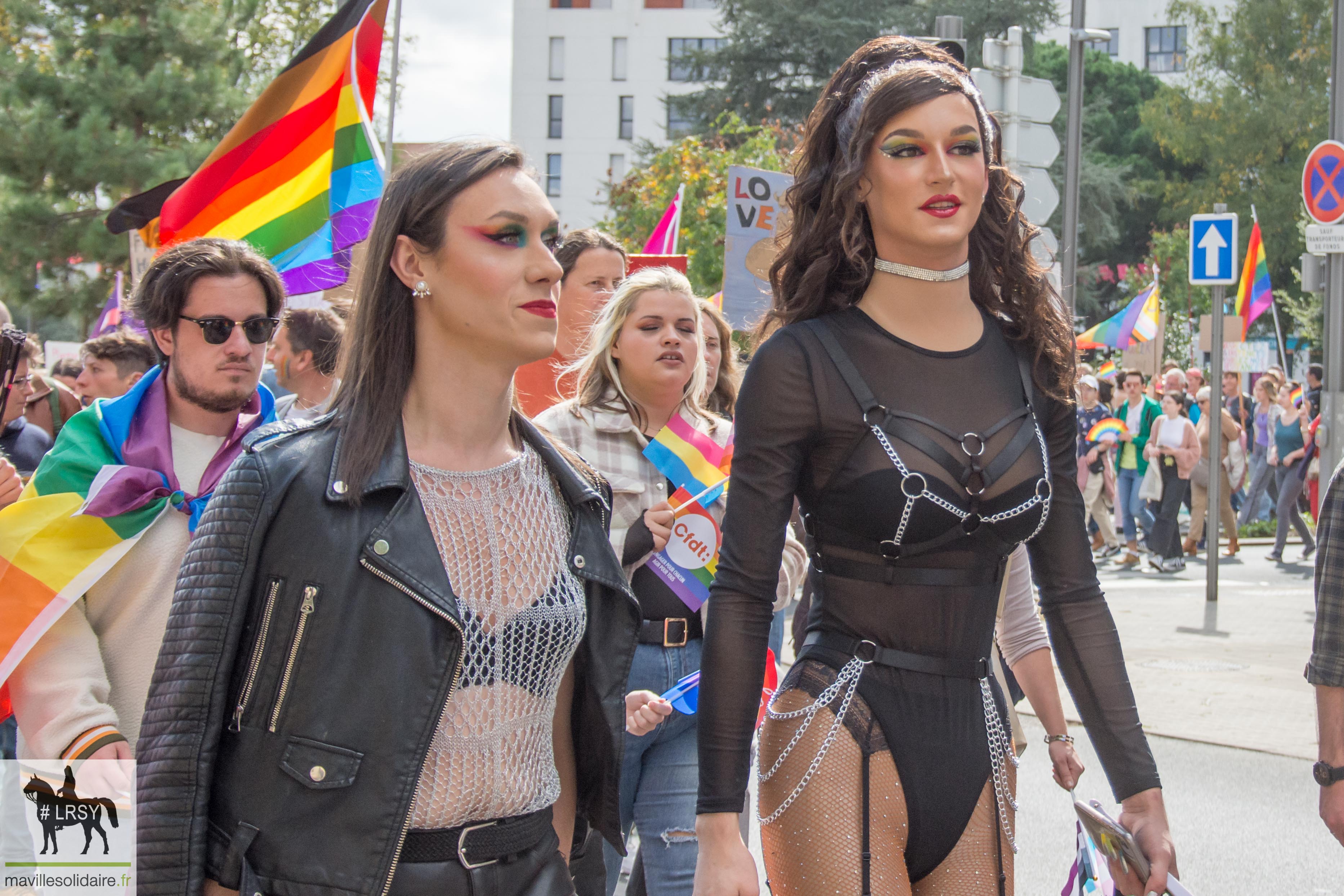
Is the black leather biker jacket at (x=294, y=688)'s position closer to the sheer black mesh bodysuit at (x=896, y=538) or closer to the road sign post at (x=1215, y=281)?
the sheer black mesh bodysuit at (x=896, y=538)

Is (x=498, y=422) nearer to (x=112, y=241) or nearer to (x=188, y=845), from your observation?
(x=188, y=845)

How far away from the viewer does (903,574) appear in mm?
2494

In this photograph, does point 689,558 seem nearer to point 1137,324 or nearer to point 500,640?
point 500,640

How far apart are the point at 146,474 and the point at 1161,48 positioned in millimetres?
69991

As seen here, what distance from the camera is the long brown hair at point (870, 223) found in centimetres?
266

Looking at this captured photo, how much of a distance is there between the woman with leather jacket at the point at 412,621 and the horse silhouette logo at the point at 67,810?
0.92m

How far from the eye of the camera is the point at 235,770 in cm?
211

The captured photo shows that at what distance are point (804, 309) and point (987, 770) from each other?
3.07ft

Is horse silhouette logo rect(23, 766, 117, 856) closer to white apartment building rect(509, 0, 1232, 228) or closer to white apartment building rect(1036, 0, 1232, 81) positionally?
white apartment building rect(509, 0, 1232, 228)

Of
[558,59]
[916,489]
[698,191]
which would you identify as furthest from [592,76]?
[916,489]

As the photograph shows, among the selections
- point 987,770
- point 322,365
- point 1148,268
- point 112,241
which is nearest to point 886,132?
point 987,770

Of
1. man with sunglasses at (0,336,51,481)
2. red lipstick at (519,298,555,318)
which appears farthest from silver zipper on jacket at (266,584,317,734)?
man with sunglasses at (0,336,51,481)

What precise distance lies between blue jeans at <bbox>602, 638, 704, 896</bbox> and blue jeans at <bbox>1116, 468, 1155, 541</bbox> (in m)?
13.3

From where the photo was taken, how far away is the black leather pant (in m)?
2.13
